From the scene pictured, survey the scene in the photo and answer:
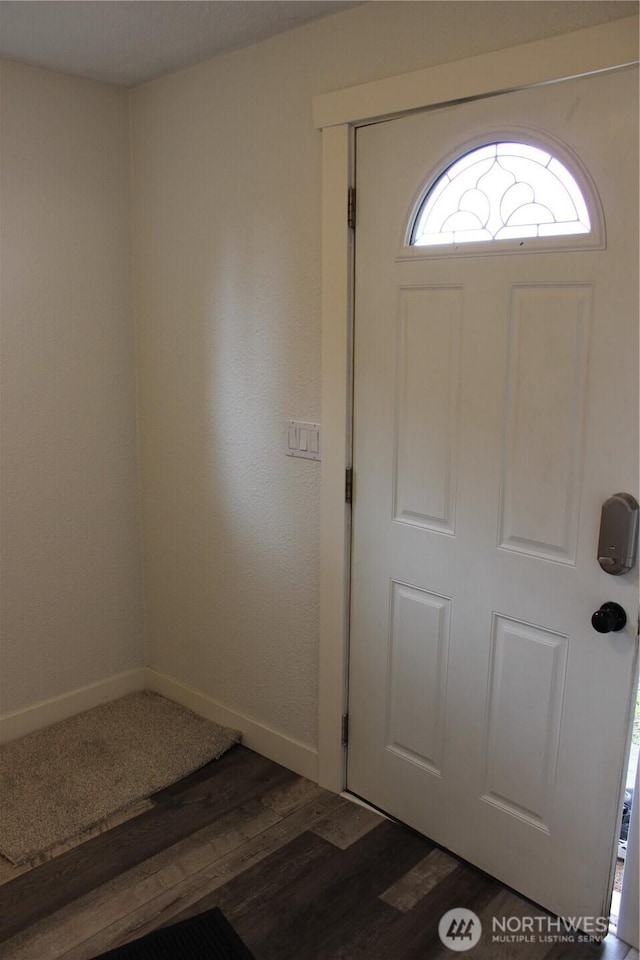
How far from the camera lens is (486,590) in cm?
211

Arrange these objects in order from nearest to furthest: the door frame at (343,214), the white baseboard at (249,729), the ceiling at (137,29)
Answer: the door frame at (343,214) → the ceiling at (137,29) → the white baseboard at (249,729)

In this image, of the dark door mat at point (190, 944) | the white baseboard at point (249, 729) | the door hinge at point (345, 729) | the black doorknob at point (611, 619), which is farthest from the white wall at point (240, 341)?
the black doorknob at point (611, 619)

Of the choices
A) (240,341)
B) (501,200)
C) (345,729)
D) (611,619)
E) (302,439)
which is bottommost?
(345,729)

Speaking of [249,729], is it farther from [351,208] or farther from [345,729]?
[351,208]

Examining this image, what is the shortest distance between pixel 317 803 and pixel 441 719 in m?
0.57

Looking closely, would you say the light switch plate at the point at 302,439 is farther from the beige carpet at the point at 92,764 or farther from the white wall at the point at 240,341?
the beige carpet at the point at 92,764

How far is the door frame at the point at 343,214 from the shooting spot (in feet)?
5.73

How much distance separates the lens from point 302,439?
8.21 feet

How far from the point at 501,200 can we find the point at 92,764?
2.23 metres

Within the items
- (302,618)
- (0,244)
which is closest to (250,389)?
(302,618)

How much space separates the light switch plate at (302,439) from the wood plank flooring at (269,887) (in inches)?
44.2

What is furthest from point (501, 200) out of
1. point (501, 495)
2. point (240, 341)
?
point (240, 341)

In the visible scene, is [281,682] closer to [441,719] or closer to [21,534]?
[441,719]

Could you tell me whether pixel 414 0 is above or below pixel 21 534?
above
